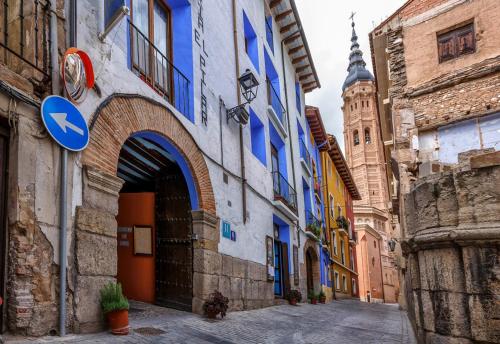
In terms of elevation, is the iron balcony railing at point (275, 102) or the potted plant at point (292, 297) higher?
the iron balcony railing at point (275, 102)

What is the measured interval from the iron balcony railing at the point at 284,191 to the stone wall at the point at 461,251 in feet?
27.0

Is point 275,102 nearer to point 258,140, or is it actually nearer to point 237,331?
point 258,140

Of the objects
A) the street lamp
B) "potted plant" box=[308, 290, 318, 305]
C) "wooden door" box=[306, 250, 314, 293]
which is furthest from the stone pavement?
"wooden door" box=[306, 250, 314, 293]

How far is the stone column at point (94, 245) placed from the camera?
457cm

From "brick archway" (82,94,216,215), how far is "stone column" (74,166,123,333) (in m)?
0.22

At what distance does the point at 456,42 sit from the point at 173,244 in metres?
9.58

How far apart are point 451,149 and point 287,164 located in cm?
489

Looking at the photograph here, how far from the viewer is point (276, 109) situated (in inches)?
575

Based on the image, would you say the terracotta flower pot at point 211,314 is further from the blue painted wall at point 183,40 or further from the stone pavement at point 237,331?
the blue painted wall at point 183,40

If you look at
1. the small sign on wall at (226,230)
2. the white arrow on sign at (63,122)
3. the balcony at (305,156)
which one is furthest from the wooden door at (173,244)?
the balcony at (305,156)

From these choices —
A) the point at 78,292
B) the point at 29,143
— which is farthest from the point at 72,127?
the point at 78,292

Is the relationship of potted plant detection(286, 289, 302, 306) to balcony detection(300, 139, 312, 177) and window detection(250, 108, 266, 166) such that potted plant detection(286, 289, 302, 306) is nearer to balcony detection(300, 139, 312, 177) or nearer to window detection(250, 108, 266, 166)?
window detection(250, 108, 266, 166)

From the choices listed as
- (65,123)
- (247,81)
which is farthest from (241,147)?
(65,123)

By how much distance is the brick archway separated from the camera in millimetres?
5227
